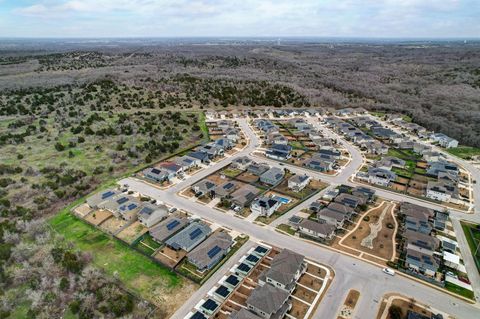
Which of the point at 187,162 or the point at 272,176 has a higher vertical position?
the point at 187,162

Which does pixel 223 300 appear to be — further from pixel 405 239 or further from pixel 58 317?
pixel 405 239

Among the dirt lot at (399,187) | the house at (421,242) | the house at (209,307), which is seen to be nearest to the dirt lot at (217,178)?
the house at (209,307)

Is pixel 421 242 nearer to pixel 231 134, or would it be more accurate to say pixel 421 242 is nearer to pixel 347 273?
pixel 347 273

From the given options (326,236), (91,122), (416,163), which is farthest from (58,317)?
(416,163)

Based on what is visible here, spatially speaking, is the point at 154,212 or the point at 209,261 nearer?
the point at 209,261

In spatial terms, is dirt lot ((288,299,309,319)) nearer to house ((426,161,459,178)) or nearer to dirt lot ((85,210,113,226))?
dirt lot ((85,210,113,226))

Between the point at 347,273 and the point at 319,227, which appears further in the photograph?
the point at 319,227

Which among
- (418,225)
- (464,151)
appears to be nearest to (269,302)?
(418,225)
